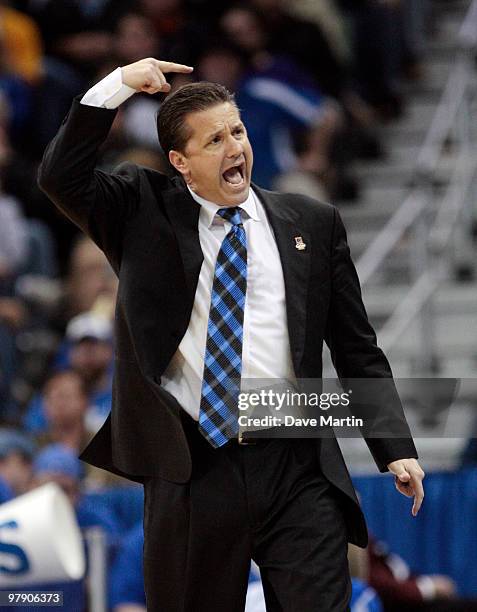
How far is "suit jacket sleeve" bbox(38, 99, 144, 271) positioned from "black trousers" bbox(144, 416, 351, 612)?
1.91 feet

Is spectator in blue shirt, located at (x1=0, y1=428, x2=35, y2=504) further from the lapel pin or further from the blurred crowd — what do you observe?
the lapel pin

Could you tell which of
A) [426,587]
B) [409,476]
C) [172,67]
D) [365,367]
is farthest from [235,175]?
[426,587]

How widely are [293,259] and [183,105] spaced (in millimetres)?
494

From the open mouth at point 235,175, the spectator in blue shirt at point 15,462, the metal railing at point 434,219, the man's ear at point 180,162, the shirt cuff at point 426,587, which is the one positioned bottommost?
the shirt cuff at point 426,587

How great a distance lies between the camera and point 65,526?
548cm

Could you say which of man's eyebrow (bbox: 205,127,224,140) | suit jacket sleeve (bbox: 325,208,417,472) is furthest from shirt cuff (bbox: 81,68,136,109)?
suit jacket sleeve (bbox: 325,208,417,472)

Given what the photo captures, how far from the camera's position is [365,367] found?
13.8 feet

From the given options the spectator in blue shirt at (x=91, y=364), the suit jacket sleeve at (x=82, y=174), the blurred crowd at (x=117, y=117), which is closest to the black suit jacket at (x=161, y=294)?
the suit jacket sleeve at (x=82, y=174)

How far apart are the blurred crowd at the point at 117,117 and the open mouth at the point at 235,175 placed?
3.72 meters

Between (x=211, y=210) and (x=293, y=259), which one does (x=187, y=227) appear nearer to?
(x=211, y=210)

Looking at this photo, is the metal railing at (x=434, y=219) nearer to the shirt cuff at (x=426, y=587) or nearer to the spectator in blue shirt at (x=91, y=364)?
the spectator in blue shirt at (x=91, y=364)

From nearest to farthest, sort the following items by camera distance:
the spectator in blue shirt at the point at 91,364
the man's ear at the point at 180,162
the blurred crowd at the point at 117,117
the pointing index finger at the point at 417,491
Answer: the pointing index finger at the point at 417,491
the man's ear at the point at 180,162
the spectator in blue shirt at the point at 91,364
the blurred crowd at the point at 117,117

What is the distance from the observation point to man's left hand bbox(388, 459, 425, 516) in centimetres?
416

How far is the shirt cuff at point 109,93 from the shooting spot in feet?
13.2
